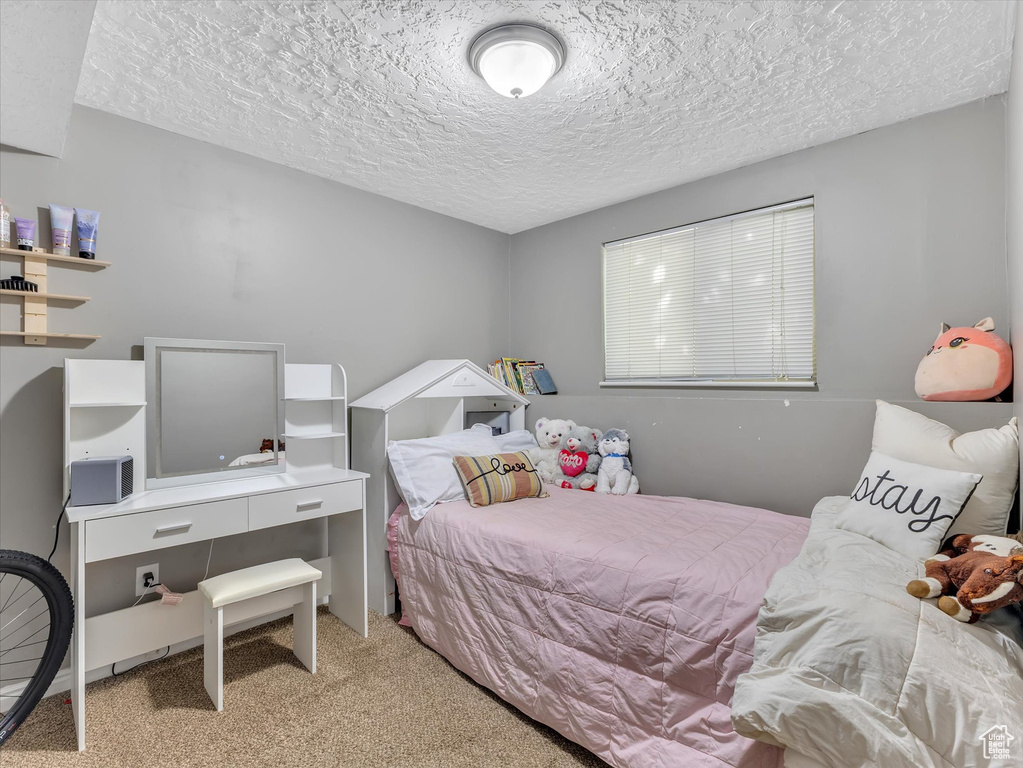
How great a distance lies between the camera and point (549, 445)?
3041 millimetres

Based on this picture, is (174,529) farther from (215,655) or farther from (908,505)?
(908,505)

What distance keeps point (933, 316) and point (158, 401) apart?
133 inches

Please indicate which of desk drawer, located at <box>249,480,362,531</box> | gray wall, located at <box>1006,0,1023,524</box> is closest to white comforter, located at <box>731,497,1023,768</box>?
gray wall, located at <box>1006,0,1023,524</box>

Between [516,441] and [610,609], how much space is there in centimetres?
153

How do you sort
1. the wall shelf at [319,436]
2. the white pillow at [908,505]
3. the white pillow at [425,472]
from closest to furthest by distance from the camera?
the white pillow at [908,505], the white pillow at [425,472], the wall shelf at [319,436]

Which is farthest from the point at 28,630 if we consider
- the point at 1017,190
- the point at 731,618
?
the point at 1017,190

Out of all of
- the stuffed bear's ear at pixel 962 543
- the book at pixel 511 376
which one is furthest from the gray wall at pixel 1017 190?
the book at pixel 511 376

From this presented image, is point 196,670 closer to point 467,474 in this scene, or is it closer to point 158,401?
point 158,401

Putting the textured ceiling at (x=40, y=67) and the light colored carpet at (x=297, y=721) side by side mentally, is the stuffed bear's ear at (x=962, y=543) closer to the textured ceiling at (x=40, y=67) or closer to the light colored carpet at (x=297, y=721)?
the light colored carpet at (x=297, y=721)

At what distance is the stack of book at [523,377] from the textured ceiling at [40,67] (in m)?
2.49

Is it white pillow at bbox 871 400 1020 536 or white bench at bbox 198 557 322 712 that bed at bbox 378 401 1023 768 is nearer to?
white pillow at bbox 871 400 1020 536

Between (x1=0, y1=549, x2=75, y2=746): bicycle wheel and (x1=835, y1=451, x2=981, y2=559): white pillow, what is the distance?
2779 mm

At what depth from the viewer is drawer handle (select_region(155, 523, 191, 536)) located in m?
1.85

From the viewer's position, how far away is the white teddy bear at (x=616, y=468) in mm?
2746
